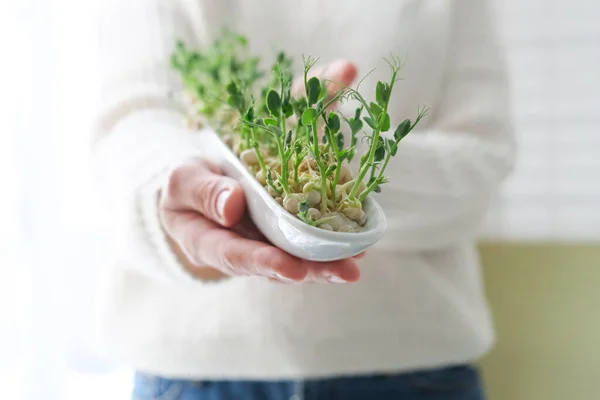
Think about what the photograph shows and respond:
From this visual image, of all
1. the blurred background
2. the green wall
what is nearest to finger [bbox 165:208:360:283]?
the blurred background

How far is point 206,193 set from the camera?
0.99 feet

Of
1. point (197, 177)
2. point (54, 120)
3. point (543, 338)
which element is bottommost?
point (543, 338)

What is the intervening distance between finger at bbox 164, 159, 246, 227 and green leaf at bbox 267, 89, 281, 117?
0.06 metres

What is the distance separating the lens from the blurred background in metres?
0.67

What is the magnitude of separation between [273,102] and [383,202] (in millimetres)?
185

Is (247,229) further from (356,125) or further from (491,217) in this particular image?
(491,217)

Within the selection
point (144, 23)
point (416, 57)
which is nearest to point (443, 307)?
point (416, 57)

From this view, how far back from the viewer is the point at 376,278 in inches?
17.9

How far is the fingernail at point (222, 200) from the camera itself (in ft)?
0.92

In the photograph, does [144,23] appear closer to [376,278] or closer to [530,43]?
[376,278]

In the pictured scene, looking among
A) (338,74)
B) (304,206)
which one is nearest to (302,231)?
(304,206)

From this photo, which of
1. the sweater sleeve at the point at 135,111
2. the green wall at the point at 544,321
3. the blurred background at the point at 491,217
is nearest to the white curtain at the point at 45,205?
the blurred background at the point at 491,217

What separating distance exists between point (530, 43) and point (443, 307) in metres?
0.50

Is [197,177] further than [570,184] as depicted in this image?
No
